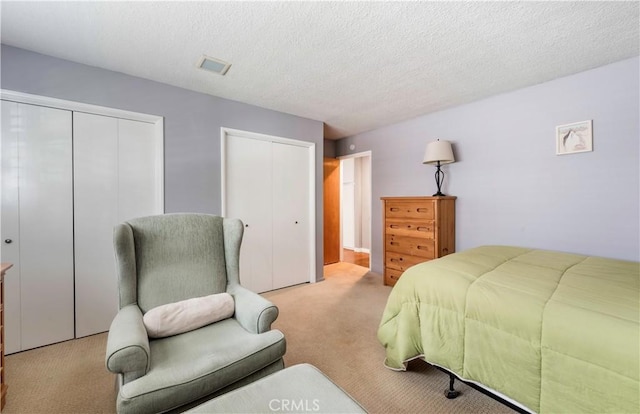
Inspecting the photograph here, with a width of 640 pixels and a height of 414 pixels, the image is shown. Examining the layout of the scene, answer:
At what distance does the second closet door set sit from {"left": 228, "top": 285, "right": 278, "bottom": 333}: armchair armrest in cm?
168

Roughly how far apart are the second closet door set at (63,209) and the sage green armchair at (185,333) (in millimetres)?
1110

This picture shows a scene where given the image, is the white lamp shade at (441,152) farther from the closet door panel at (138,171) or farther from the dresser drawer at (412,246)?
the closet door panel at (138,171)

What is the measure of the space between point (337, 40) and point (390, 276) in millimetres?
2837

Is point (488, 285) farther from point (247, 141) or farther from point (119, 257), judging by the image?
point (247, 141)

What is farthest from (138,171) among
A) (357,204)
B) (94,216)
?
(357,204)

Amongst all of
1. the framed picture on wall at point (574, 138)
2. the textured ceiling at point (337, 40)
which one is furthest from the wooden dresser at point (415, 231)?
→ the textured ceiling at point (337, 40)

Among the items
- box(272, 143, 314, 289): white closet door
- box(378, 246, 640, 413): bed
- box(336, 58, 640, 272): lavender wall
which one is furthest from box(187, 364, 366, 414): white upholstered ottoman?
box(336, 58, 640, 272): lavender wall

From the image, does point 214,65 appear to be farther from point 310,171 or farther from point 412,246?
point 412,246

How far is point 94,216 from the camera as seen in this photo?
2396 millimetres

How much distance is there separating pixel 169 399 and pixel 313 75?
253 centimetres

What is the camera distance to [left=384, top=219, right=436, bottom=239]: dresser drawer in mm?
3141

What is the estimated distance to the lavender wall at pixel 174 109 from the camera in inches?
84.0

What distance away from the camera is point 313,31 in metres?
1.86

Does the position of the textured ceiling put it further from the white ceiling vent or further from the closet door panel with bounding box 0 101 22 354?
the closet door panel with bounding box 0 101 22 354
